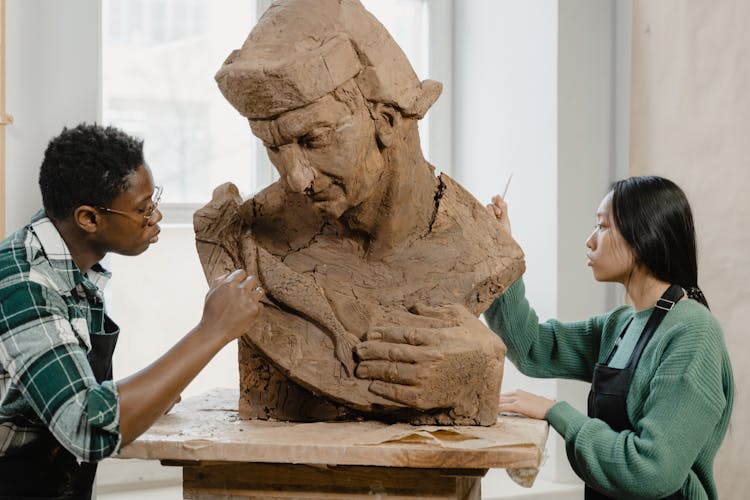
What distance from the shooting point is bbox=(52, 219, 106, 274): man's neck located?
7.70ft

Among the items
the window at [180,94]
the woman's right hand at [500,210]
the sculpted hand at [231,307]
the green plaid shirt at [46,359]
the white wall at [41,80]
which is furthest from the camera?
the window at [180,94]

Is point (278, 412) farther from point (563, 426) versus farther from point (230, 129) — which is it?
point (230, 129)

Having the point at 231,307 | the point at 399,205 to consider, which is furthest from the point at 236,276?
the point at 399,205

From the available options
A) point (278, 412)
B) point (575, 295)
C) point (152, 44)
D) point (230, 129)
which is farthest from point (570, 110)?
point (278, 412)

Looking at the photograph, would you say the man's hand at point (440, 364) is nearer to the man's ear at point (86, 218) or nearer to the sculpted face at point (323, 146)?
the sculpted face at point (323, 146)

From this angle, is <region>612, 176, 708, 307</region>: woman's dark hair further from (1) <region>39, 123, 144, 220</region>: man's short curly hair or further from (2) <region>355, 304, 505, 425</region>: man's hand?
(1) <region>39, 123, 144, 220</region>: man's short curly hair

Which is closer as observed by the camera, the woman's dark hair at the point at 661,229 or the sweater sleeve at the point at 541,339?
the woman's dark hair at the point at 661,229

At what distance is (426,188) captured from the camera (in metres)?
2.69

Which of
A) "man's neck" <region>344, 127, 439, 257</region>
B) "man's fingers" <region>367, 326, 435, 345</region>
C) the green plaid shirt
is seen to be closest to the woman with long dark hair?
"man's fingers" <region>367, 326, 435, 345</region>

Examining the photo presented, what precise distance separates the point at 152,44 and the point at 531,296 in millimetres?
2085

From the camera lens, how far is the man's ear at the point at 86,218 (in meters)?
2.32

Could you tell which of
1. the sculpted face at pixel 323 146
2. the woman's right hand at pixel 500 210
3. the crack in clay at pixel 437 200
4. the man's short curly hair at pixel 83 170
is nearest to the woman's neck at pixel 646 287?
the woman's right hand at pixel 500 210

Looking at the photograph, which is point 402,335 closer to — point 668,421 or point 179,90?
point 668,421

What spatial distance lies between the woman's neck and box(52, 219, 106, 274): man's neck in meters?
1.51
